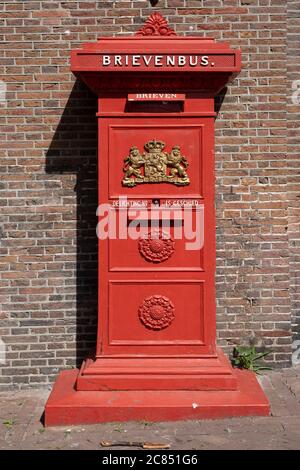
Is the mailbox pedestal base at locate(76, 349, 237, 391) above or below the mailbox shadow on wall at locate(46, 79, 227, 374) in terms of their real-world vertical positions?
below

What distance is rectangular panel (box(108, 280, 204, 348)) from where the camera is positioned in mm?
4762

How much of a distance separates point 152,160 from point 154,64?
0.74 m

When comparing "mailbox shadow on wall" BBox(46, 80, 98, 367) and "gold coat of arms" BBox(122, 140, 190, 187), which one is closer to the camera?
"gold coat of arms" BBox(122, 140, 190, 187)

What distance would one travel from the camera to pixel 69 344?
5.39 m

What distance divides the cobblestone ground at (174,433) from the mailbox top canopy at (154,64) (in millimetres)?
2611

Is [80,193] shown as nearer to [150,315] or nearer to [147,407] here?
[150,315]

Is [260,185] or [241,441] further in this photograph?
[260,185]

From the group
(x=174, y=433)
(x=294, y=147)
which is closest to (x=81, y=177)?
(x=294, y=147)

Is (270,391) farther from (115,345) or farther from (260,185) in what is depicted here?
(260,185)

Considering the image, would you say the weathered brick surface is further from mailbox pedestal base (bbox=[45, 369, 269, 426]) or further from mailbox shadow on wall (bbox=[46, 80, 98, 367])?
mailbox shadow on wall (bbox=[46, 80, 98, 367])

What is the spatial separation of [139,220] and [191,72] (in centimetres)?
123

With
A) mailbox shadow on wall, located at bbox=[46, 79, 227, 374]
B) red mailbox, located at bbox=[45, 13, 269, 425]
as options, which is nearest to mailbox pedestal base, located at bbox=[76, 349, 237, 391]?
red mailbox, located at bbox=[45, 13, 269, 425]
